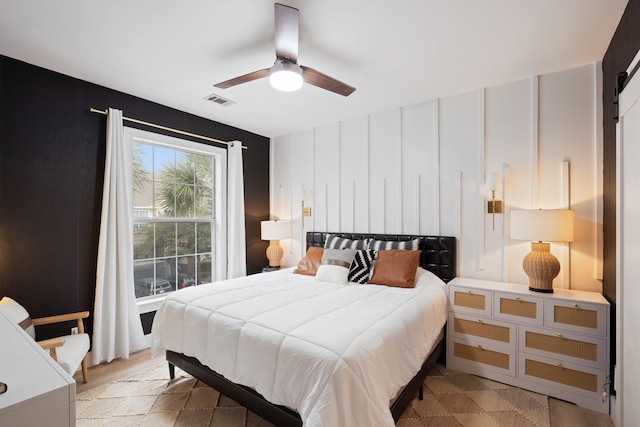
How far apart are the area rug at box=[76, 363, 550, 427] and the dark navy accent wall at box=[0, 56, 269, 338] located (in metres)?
0.95

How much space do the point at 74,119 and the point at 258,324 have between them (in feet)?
8.73

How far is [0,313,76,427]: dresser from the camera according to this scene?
0.91m

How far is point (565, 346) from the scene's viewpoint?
7.63 feet

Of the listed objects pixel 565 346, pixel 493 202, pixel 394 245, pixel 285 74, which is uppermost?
pixel 285 74

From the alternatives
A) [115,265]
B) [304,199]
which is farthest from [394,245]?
[115,265]

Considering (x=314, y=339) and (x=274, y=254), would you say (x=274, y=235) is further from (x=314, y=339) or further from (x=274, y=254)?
(x=314, y=339)

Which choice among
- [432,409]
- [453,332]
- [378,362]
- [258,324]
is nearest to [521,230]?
[453,332]

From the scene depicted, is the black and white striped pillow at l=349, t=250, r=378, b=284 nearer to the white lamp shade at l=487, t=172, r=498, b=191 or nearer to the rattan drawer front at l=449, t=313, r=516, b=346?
the rattan drawer front at l=449, t=313, r=516, b=346

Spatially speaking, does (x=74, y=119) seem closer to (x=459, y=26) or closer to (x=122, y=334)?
(x=122, y=334)

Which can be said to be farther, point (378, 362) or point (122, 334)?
point (122, 334)

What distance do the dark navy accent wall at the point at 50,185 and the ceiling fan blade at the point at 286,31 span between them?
7.02 ft

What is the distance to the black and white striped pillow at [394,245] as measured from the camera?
10.8 feet

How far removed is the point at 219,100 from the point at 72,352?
2.65 meters

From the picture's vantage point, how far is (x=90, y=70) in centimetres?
270
